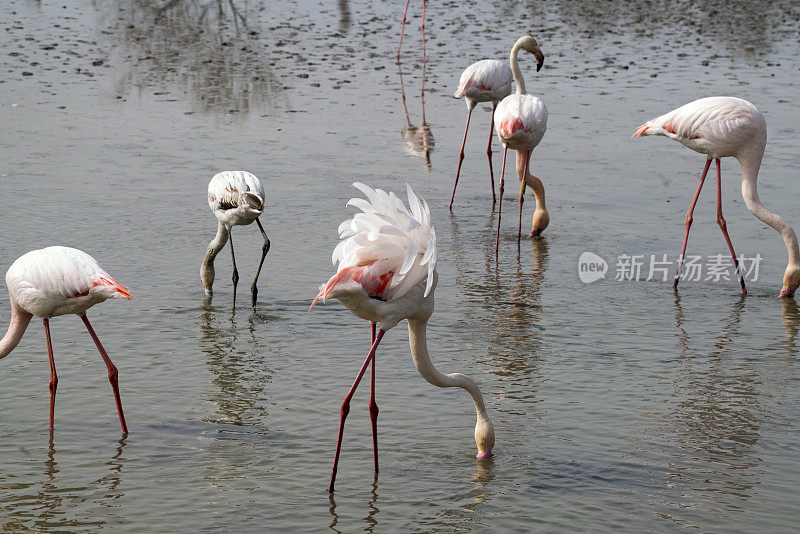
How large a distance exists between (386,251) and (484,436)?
1.02 m

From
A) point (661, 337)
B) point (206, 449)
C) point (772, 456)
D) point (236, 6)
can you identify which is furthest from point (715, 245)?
point (236, 6)

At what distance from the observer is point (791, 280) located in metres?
7.47

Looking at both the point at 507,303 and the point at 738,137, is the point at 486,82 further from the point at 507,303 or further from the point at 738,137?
the point at 507,303

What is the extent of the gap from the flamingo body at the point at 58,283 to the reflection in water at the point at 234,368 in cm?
86

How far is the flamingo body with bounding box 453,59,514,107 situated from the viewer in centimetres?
998

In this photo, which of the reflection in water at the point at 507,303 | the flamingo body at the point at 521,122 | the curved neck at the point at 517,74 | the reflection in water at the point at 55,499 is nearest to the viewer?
the reflection in water at the point at 55,499

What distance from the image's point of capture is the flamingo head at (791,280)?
24.5 feet

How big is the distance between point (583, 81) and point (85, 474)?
1171 cm

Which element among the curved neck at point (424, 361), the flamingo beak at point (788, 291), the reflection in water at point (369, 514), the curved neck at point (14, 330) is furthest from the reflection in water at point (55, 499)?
the flamingo beak at point (788, 291)

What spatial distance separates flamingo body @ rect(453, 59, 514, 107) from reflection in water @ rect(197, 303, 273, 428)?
13.0 ft

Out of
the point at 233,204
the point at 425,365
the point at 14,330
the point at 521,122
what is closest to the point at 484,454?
the point at 425,365

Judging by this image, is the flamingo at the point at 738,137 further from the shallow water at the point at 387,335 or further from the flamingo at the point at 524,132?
the flamingo at the point at 524,132

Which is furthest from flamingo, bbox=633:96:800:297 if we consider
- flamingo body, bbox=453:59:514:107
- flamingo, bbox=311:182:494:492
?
flamingo, bbox=311:182:494:492

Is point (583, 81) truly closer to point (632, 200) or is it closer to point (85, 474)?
point (632, 200)
